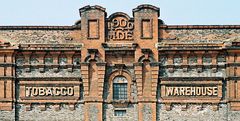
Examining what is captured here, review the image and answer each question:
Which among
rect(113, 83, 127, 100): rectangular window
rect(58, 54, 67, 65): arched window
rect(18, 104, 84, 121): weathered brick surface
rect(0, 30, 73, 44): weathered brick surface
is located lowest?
rect(18, 104, 84, 121): weathered brick surface

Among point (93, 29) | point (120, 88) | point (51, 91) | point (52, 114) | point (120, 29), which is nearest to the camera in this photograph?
point (52, 114)

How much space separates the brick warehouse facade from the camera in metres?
42.7

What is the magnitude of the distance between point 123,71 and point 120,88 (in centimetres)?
108

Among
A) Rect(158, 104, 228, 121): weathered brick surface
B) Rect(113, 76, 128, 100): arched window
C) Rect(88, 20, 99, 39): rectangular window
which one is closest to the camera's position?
Rect(158, 104, 228, 121): weathered brick surface

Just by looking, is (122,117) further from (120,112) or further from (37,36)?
(37,36)

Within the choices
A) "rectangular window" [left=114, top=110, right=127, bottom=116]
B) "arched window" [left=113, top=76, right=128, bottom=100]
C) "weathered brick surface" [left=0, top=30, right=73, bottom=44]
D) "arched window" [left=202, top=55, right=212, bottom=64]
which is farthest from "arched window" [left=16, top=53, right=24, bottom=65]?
"arched window" [left=202, top=55, right=212, bottom=64]

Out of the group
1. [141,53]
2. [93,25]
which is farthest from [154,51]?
[93,25]

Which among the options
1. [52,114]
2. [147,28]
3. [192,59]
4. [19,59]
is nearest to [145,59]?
[147,28]

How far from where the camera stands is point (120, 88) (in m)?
43.3

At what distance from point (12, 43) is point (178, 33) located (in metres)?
10.5

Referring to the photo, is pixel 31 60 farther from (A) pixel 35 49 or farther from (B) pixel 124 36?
(B) pixel 124 36

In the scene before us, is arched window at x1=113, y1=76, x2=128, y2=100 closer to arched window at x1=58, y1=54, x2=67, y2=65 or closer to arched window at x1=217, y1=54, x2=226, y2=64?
arched window at x1=58, y1=54, x2=67, y2=65

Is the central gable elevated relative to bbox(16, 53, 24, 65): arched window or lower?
elevated

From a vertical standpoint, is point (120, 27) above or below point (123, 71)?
above
